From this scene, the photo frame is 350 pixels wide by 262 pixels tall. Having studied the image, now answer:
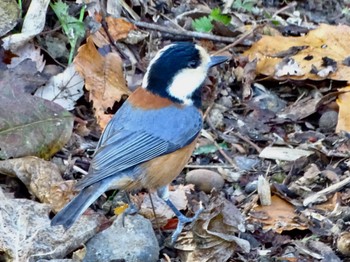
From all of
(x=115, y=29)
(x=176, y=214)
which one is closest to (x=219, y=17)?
(x=115, y=29)

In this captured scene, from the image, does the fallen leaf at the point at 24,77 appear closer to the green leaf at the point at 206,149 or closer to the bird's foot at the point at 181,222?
the green leaf at the point at 206,149

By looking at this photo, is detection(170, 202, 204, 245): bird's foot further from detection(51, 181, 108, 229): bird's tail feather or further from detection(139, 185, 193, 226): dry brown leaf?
detection(51, 181, 108, 229): bird's tail feather

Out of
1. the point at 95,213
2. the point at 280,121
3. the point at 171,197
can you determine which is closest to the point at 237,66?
the point at 280,121

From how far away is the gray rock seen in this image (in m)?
4.19

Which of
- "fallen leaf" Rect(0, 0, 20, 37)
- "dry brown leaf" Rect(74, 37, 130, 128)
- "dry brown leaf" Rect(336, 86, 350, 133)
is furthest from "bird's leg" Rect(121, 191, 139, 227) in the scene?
"dry brown leaf" Rect(336, 86, 350, 133)

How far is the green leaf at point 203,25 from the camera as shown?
6.72 metres

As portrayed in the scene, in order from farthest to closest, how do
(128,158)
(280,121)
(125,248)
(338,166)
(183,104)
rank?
(280,121) < (338,166) < (183,104) < (128,158) < (125,248)

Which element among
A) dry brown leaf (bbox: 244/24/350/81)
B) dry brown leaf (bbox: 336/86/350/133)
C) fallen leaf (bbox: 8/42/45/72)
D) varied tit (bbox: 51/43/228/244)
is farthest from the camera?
dry brown leaf (bbox: 244/24/350/81)

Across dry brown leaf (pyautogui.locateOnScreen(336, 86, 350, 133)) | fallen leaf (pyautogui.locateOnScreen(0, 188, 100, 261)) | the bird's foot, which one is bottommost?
dry brown leaf (pyautogui.locateOnScreen(336, 86, 350, 133))

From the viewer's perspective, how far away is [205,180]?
526 centimetres

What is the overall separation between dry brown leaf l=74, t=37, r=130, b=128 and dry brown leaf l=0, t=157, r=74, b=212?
0.79m

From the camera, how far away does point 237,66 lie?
6.41m

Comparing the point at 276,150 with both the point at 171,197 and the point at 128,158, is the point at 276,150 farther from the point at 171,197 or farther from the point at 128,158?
the point at 128,158

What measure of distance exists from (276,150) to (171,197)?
983 mm
